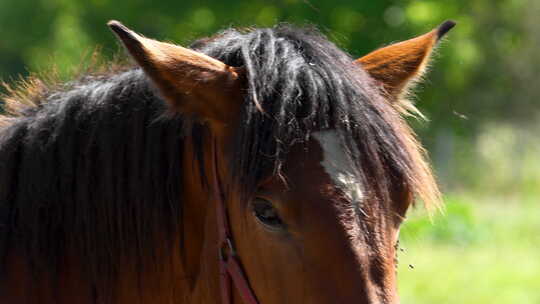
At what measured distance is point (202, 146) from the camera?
8.26ft

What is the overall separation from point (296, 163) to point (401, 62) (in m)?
0.72

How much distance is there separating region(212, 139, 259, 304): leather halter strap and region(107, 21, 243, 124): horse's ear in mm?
162

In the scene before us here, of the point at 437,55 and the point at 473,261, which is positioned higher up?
the point at 437,55

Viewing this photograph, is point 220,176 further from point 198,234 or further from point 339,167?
point 339,167

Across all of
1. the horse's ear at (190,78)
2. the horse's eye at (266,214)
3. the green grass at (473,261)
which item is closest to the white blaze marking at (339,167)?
the horse's eye at (266,214)

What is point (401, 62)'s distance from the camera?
2.69 metres

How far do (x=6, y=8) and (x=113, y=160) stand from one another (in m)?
11.7

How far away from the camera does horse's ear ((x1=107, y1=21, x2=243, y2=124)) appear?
2.24 metres

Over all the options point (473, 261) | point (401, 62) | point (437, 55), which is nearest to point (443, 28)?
point (401, 62)

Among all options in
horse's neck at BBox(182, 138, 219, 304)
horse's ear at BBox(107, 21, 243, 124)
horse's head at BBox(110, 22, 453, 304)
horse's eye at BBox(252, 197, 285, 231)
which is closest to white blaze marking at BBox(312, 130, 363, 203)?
horse's head at BBox(110, 22, 453, 304)

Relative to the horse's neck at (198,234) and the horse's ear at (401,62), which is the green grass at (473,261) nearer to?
the horse's ear at (401,62)

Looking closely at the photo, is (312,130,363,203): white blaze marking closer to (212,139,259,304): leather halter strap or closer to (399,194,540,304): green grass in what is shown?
(212,139,259,304): leather halter strap

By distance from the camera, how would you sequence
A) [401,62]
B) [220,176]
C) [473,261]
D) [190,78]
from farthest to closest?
[473,261]
[401,62]
[220,176]
[190,78]

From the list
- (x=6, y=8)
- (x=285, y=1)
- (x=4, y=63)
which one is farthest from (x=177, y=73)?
(x=4, y=63)
